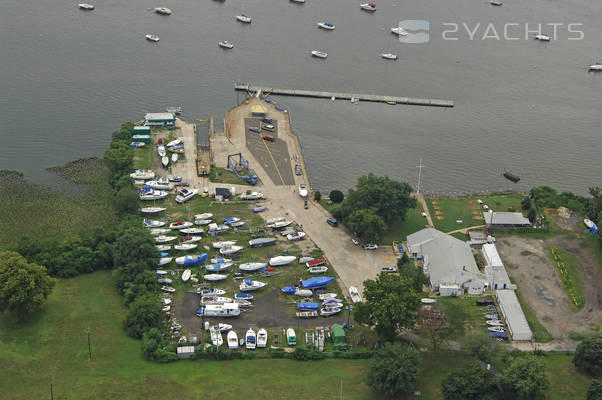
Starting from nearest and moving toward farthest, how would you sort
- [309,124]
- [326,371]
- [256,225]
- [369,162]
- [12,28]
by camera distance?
[326,371] < [256,225] < [369,162] < [309,124] < [12,28]

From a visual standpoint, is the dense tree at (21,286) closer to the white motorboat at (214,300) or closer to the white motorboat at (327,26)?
the white motorboat at (214,300)

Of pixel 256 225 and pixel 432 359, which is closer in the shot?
pixel 432 359

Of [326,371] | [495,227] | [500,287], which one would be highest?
[495,227]

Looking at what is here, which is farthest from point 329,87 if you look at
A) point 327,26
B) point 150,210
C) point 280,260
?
point 280,260

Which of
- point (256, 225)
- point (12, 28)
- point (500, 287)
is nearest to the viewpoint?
point (500, 287)

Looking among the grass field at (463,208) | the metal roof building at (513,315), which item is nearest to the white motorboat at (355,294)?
the metal roof building at (513,315)

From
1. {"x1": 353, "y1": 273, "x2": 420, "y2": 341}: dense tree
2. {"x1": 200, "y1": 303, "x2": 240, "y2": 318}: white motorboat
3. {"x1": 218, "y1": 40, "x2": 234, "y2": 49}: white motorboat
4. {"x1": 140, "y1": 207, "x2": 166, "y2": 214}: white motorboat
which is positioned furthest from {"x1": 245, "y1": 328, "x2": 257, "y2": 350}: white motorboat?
{"x1": 218, "y1": 40, "x2": 234, "y2": 49}: white motorboat

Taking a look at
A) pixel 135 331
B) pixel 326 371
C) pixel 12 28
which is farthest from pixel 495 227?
pixel 12 28

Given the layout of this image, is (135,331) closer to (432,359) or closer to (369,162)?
(432,359)

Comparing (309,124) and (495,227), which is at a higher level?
(309,124)
